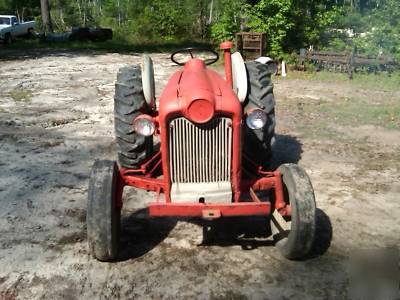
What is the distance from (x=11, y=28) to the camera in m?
25.2

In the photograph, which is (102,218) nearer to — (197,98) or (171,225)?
(171,225)

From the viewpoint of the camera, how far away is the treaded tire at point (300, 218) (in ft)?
12.9

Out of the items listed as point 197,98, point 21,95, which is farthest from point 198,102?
point 21,95

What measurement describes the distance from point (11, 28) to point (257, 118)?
24311 millimetres

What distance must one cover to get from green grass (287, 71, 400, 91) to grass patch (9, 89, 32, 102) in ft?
24.8

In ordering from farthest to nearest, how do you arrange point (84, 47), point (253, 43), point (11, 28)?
point (11, 28), point (84, 47), point (253, 43)

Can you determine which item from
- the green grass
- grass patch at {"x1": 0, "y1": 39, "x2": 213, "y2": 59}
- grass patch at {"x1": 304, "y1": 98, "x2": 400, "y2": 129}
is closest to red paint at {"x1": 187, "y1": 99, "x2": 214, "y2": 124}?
grass patch at {"x1": 304, "y1": 98, "x2": 400, "y2": 129}

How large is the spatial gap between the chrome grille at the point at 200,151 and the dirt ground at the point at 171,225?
2.45ft

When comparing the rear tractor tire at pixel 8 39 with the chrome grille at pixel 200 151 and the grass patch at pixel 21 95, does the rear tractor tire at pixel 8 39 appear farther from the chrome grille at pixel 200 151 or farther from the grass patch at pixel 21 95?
the chrome grille at pixel 200 151

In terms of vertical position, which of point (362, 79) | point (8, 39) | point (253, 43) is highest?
point (253, 43)

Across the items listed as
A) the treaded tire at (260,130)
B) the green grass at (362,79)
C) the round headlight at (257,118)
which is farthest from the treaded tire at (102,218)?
the green grass at (362,79)

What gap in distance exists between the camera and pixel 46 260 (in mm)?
4211

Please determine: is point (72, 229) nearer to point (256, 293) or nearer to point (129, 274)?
point (129, 274)

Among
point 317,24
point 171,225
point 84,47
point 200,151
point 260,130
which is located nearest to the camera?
point 200,151
